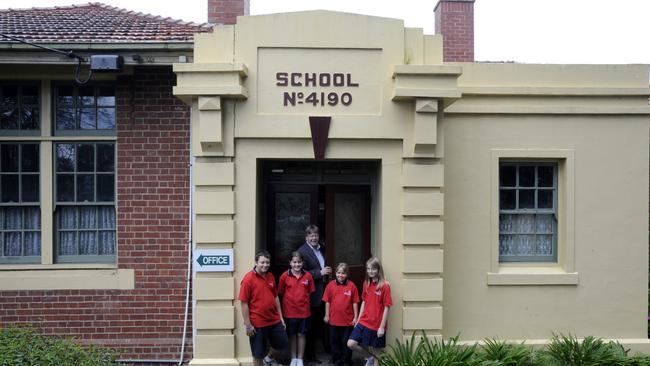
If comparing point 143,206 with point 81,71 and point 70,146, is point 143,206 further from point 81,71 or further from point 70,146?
point 81,71

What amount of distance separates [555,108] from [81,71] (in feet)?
→ 22.0

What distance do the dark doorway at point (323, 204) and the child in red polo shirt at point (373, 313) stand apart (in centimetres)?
128

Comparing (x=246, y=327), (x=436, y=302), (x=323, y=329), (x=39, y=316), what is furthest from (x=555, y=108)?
(x=39, y=316)

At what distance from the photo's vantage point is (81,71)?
8516mm

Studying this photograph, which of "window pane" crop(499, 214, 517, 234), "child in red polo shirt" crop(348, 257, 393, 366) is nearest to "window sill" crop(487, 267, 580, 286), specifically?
"window pane" crop(499, 214, 517, 234)

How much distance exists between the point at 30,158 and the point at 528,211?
7.25 metres

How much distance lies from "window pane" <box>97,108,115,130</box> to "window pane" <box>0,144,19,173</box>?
4.01 ft

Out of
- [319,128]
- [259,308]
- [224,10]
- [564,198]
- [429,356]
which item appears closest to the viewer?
[429,356]

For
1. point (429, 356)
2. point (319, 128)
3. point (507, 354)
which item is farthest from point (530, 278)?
point (319, 128)

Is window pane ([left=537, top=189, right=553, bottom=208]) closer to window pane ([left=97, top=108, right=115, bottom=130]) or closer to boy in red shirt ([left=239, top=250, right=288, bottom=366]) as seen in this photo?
boy in red shirt ([left=239, top=250, right=288, bottom=366])

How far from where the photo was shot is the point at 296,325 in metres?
8.01

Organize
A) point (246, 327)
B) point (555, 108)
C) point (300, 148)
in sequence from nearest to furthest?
point (246, 327), point (300, 148), point (555, 108)

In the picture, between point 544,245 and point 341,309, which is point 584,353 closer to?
point 544,245

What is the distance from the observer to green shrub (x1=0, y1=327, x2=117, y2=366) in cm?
660
